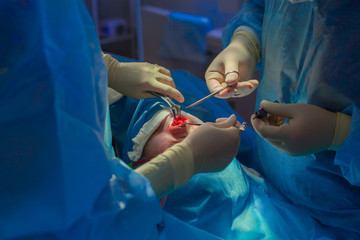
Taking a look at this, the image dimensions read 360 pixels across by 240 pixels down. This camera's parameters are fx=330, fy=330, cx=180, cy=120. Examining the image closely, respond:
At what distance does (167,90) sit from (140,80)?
0.13 metres

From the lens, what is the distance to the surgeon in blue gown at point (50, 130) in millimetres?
655

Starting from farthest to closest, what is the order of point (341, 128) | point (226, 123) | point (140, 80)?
1. point (140, 80)
2. point (226, 123)
3. point (341, 128)

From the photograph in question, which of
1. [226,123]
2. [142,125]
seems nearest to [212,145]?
[226,123]

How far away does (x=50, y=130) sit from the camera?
0.67 m

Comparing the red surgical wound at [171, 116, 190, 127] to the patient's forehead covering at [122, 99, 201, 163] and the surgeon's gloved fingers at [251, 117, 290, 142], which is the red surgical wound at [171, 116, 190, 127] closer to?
the patient's forehead covering at [122, 99, 201, 163]

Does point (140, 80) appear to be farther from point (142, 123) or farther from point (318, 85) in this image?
point (318, 85)

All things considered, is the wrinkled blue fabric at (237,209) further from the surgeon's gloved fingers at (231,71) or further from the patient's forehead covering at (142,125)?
the surgeon's gloved fingers at (231,71)

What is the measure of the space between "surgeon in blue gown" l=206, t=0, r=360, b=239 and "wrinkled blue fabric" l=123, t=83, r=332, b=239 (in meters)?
0.05

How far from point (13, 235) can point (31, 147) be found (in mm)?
171

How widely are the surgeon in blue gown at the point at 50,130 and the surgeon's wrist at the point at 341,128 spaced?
0.62 metres

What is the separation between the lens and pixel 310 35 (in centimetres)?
99

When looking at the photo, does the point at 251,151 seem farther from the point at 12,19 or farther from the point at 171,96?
the point at 12,19

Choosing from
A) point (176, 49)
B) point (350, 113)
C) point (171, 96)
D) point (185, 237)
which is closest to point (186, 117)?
point (171, 96)

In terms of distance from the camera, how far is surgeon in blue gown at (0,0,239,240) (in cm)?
66
